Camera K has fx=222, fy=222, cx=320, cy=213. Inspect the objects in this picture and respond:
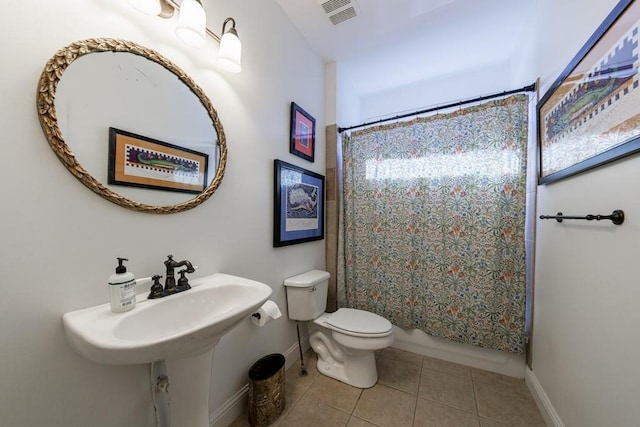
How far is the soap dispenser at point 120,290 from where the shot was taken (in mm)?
694

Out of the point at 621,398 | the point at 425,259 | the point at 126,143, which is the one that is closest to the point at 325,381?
the point at 425,259

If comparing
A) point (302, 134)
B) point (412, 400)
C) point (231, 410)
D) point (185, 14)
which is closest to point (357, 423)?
point (412, 400)

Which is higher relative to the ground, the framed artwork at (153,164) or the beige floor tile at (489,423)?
the framed artwork at (153,164)

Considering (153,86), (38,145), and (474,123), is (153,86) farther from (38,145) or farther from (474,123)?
(474,123)

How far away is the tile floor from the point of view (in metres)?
1.21

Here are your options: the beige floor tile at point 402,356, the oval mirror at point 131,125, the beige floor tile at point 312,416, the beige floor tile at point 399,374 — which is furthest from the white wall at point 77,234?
the beige floor tile at point 402,356

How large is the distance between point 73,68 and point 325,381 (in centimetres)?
196

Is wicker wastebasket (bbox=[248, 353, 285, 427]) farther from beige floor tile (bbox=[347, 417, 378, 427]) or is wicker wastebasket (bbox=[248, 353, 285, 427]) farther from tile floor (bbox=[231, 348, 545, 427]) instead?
beige floor tile (bbox=[347, 417, 378, 427])

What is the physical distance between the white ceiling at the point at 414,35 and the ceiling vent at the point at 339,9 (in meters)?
0.03

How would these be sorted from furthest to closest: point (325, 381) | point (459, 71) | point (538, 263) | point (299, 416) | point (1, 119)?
point (459, 71)
point (325, 381)
point (538, 263)
point (299, 416)
point (1, 119)

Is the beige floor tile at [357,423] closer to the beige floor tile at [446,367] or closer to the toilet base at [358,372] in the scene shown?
the toilet base at [358,372]

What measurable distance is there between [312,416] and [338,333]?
44 cm

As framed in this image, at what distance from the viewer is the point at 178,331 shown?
67 centimetres

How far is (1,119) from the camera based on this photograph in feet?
1.89
